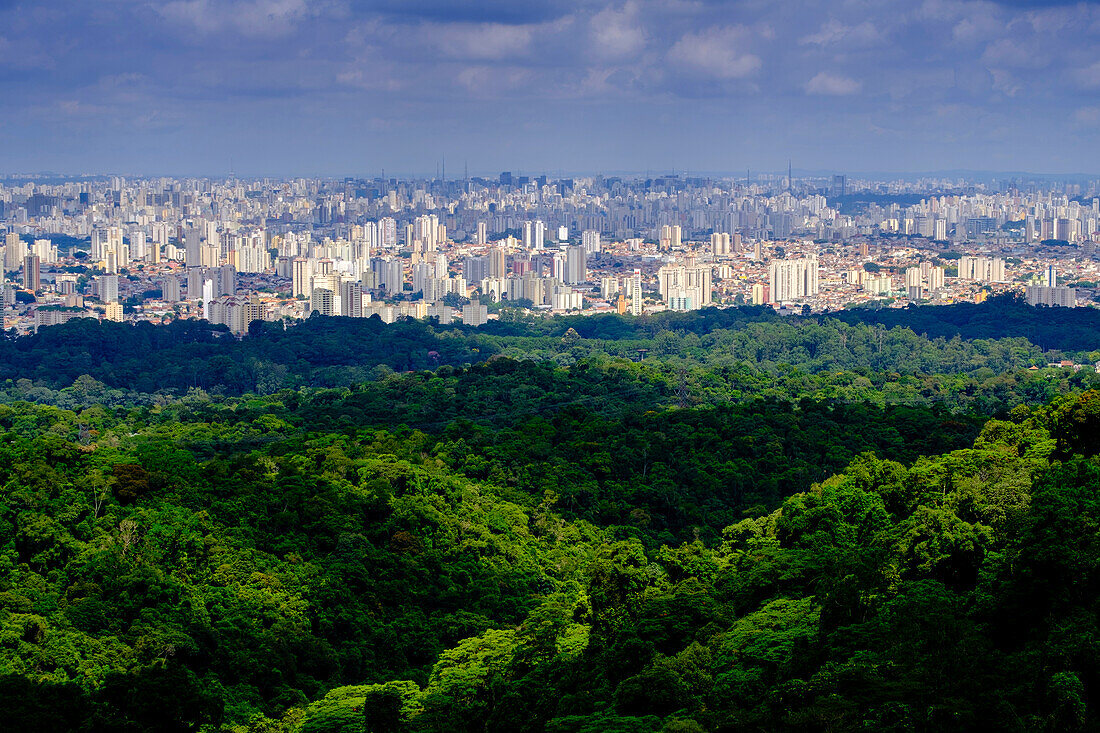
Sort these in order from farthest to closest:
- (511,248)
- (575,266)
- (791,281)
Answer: (511,248) → (575,266) → (791,281)

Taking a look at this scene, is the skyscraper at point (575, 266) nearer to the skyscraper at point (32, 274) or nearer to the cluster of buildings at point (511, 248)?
the cluster of buildings at point (511, 248)

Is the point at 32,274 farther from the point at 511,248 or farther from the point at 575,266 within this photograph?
the point at 511,248

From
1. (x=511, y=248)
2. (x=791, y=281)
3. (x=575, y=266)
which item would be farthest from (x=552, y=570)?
(x=511, y=248)

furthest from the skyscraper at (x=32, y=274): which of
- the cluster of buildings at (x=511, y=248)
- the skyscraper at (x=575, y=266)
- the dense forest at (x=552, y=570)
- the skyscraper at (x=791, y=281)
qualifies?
the dense forest at (x=552, y=570)

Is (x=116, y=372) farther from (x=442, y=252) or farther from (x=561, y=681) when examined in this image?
(x=442, y=252)

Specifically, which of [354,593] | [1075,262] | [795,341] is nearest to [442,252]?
[1075,262]
